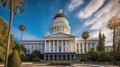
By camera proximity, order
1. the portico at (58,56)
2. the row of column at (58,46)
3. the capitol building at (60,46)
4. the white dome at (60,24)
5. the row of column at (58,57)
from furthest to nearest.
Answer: the white dome at (60,24) → the row of column at (58,46) → the capitol building at (60,46) → the portico at (58,56) → the row of column at (58,57)

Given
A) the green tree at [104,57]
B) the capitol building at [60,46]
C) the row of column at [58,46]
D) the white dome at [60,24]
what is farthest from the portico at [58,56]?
the green tree at [104,57]

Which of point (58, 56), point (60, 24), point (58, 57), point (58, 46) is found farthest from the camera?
point (60, 24)

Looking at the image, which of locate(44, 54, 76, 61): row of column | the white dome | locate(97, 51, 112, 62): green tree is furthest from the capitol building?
locate(97, 51, 112, 62): green tree

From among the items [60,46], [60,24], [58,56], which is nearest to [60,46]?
[60,46]

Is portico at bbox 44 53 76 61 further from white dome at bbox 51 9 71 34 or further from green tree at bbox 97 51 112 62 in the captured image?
green tree at bbox 97 51 112 62

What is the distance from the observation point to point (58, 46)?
120m

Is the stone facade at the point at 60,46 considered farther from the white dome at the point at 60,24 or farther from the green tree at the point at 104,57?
the green tree at the point at 104,57

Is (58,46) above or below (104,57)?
above

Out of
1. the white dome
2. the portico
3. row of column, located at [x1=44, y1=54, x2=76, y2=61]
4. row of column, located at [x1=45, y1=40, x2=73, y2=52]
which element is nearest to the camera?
row of column, located at [x1=44, y1=54, x2=76, y2=61]

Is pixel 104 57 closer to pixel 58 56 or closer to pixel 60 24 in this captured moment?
pixel 58 56

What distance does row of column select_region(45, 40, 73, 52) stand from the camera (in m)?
120

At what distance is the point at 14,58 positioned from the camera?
24.4 m

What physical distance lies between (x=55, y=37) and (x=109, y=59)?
170ft

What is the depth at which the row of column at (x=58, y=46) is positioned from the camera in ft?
393
